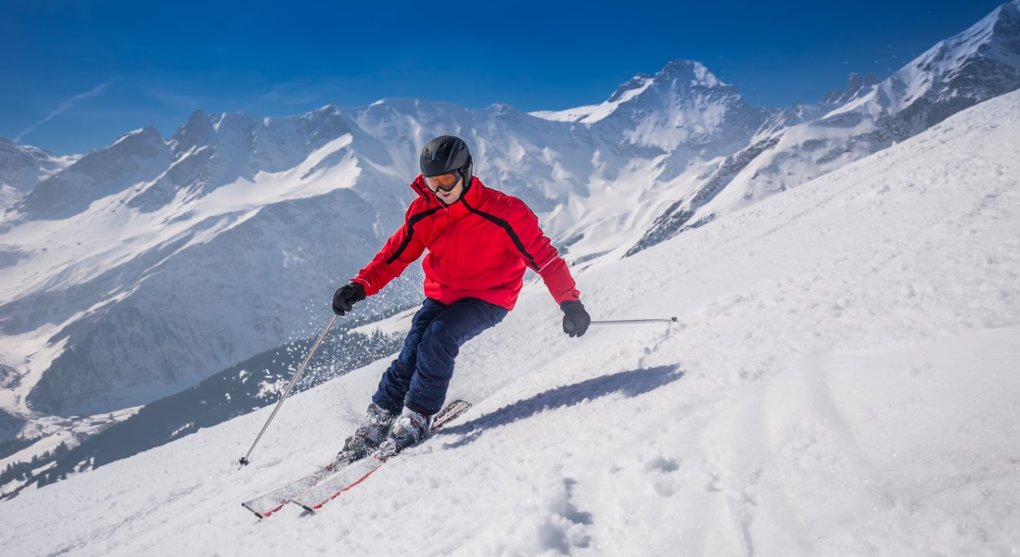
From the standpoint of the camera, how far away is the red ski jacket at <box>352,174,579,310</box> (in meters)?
5.12

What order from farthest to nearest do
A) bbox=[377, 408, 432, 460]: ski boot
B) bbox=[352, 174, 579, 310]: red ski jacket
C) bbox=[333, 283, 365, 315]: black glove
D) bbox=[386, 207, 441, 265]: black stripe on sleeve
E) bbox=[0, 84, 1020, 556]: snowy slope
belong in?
bbox=[333, 283, 365, 315]: black glove
bbox=[386, 207, 441, 265]: black stripe on sleeve
bbox=[352, 174, 579, 310]: red ski jacket
bbox=[377, 408, 432, 460]: ski boot
bbox=[0, 84, 1020, 556]: snowy slope

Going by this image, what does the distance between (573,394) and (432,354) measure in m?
1.42

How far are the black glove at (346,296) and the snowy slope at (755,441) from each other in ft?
5.91

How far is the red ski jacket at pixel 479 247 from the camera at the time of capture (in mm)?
5117

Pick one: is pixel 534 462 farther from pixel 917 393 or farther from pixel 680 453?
pixel 917 393

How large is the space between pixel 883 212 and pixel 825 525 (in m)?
7.23

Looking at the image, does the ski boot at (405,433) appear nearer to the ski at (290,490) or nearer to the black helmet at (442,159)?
the ski at (290,490)

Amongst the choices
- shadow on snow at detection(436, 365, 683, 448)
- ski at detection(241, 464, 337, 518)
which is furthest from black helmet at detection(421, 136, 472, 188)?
ski at detection(241, 464, 337, 518)

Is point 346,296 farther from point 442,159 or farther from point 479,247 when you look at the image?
point 442,159

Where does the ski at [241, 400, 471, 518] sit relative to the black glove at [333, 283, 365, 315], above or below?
below

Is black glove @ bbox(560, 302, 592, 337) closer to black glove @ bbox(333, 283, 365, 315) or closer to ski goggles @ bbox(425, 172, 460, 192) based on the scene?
ski goggles @ bbox(425, 172, 460, 192)

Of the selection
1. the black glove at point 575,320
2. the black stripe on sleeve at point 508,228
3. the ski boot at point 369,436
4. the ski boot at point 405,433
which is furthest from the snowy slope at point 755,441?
the black stripe on sleeve at point 508,228

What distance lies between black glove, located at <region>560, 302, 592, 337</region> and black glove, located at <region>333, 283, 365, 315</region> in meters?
2.32

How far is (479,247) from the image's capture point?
17.3 ft
